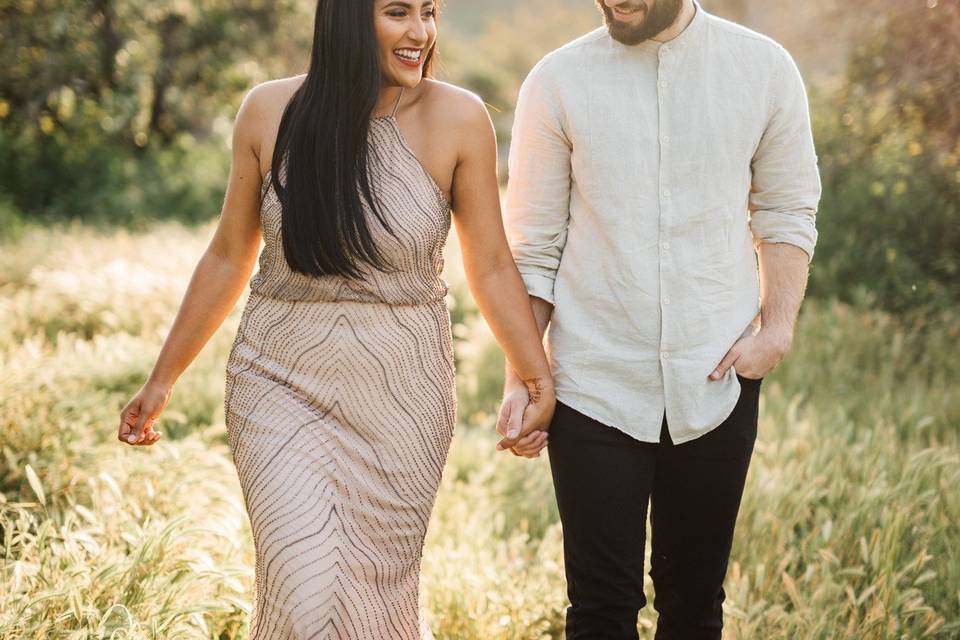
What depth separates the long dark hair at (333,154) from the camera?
2.70 m

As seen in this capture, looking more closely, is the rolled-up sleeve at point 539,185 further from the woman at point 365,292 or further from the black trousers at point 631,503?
the black trousers at point 631,503

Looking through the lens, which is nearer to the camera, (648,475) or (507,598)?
(648,475)

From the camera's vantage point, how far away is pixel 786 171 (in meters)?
2.80

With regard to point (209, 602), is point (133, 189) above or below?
below

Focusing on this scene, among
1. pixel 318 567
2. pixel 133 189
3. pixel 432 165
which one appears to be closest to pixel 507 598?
pixel 318 567

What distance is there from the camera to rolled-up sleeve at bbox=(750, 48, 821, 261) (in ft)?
9.02

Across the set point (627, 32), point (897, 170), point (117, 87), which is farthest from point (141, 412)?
point (117, 87)

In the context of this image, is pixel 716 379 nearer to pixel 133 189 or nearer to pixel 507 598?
pixel 507 598

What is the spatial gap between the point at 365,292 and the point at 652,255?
0.75 metres

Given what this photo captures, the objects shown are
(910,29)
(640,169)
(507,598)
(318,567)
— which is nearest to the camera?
(318,567)

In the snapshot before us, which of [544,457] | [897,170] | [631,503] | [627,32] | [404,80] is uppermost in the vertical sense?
[627,32]

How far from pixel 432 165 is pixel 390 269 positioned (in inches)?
12.1

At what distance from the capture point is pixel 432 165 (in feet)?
9.27

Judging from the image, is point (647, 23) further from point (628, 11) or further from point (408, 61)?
point (408, 61)
